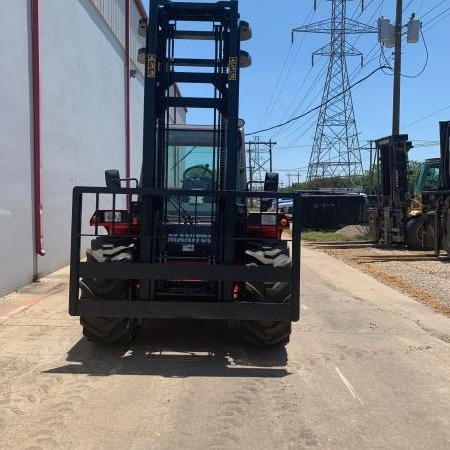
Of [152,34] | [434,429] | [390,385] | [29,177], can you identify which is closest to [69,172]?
[29,177]

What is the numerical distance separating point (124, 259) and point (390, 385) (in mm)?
2856

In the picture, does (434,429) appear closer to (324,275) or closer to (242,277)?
(242,277)

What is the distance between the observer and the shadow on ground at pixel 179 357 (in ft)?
18.1

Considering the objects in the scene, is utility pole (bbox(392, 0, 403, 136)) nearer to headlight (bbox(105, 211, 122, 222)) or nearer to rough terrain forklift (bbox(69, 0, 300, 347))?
rough terrain forklift (bbox(69, 0, 300, 347))

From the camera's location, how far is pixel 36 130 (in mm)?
10820

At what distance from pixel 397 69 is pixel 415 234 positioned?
8.08m

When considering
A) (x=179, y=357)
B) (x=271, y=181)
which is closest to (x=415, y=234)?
(x=271, y=181)

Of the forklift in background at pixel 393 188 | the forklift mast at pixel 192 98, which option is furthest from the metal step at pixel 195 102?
the forklift in background at pixel 393 188

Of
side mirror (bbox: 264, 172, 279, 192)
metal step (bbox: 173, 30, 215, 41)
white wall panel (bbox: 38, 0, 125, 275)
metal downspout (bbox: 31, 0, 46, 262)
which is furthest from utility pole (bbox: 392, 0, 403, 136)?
metal step (bbox: 173, 30, 215, 41)

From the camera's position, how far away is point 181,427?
13.8ft

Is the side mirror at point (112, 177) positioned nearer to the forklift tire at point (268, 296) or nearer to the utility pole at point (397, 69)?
the forklift tire at point (268, 296)

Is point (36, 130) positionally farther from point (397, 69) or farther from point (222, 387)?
point (397, 69)

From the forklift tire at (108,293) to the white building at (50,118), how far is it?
3759 mm

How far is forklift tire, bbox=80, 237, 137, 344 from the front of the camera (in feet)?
19.3
